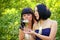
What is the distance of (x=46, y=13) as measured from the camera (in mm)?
3814

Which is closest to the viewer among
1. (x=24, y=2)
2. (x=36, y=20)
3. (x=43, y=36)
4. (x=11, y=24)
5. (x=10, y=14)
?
(x=43, y=36)

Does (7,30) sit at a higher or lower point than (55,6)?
lower

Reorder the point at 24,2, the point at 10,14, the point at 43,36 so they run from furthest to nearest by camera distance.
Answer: the point at 24,2, the point at 10,14, the point at 43,36

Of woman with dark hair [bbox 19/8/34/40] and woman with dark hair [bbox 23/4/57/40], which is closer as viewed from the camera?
woman with dark hair [bbox 23/4/57/40]

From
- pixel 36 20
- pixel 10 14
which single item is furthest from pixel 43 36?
pixel 10 14

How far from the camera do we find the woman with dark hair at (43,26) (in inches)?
149

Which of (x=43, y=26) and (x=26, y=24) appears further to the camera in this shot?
(x=26, y=24)

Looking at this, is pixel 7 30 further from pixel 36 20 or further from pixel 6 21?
pixel 36 20

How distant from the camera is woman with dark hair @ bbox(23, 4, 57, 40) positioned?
3.79m

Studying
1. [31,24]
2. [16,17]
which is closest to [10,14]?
[16,17]

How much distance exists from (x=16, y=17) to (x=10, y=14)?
262 millimetres

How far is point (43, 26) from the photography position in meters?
3.90

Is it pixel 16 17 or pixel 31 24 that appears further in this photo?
pixel 16 17

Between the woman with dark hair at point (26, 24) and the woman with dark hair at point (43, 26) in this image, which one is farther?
the woman with dark hair at point (26, 24)
